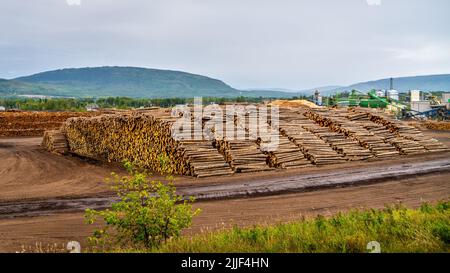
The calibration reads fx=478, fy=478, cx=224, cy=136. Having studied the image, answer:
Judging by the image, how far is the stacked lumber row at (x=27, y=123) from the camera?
58031mm

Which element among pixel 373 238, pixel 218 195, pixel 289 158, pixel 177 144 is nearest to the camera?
pixel 373 238

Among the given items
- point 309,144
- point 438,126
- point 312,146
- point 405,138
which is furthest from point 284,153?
point 438,126

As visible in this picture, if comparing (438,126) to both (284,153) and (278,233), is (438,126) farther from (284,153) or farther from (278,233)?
(278,233)

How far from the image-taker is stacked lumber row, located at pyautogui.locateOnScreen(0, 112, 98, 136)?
2285 inches

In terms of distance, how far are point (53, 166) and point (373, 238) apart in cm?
2367

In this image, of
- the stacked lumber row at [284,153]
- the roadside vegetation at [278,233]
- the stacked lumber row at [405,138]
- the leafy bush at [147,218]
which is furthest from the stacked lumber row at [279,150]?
the leafy bush at [147,218]

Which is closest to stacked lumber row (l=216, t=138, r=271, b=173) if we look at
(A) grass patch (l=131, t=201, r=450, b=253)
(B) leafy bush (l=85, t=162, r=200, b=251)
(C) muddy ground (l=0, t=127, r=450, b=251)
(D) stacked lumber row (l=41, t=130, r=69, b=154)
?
(C) muddy ground (l=0, t=127, r=450, b=251)

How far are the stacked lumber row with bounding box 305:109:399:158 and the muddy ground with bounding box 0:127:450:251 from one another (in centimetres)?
133

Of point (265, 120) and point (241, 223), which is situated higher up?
point (265, 120)

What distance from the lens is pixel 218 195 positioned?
60.7 feet

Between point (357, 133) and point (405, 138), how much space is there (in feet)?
13.9

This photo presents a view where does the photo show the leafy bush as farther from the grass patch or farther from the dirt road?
the dirt road
